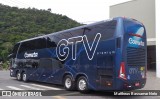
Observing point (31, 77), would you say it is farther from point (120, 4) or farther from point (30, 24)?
point (30, 24)

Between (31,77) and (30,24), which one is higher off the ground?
(30,24)

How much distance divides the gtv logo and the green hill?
117ft

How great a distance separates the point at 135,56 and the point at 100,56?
167cm

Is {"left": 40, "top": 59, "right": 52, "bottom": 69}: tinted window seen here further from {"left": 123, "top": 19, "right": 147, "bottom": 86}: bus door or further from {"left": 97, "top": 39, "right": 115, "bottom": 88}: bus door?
{"left": 123, "top": 19, "right": 147, "bottom": 86}: bus door

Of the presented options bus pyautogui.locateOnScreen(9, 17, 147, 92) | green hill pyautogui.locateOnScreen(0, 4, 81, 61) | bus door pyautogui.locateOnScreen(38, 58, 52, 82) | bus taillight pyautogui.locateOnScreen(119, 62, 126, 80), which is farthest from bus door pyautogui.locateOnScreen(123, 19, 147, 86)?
green hill pyautogui.locateOnScreen(0, 4, 81, 61)

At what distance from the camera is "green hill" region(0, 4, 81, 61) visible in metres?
53.9

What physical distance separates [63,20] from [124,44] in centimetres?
4614

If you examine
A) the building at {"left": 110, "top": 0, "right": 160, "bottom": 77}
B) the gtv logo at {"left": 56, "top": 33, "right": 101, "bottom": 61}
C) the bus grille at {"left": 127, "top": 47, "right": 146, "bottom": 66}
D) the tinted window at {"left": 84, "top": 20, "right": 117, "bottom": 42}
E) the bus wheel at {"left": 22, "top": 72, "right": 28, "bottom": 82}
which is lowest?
Answer: the bus wheel at {"left": 22, "top": 72, "right": 28, "bottom": 82}

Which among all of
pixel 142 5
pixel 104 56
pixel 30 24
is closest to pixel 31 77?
pixel 104 56

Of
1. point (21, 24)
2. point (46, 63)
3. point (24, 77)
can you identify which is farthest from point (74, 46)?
point (21, 24)

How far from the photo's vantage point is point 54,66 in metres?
16.7

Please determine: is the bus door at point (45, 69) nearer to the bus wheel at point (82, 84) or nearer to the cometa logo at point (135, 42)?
the bus wheel at point (82, 84)

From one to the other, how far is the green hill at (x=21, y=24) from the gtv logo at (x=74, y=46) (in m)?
35.7

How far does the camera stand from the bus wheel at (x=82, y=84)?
45.3 feet
